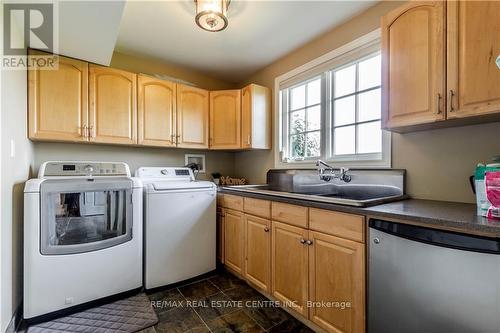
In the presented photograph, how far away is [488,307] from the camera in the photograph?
88cm

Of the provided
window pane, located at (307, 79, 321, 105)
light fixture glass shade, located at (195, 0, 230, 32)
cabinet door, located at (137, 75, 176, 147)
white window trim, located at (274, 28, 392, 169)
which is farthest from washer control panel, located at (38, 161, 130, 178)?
window pane, located at (307, 79, 321, 105)

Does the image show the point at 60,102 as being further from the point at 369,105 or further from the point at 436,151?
the point at 436,151

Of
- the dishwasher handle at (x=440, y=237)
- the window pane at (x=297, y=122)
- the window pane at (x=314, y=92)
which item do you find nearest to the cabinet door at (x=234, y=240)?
the window pane at (x=297, y=122)

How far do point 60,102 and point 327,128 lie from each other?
95.1 inches

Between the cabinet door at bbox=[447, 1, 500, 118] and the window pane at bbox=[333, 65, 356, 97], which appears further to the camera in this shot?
the window pane at bbox=[333, 65, 356, 97]

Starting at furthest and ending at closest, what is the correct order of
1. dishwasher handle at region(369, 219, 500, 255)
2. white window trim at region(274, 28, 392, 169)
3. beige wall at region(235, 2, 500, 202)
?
white window trim at region(274, 28, 392, 169)
beige wall at region(235, 2, 500, 202)
dishwasher handle at region(369, 219, 500, 255)

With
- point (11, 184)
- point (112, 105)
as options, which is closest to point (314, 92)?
point (112, 105)

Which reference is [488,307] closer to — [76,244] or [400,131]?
[400,131]

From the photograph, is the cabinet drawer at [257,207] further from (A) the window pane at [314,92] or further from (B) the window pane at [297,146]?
(A) the window pane at [314,92]

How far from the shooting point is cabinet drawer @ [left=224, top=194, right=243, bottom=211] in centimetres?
220

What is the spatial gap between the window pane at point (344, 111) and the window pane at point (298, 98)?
1.37ft

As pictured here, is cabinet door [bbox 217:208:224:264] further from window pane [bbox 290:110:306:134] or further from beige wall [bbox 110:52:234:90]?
beige wall [bbox 110:52:234:90]

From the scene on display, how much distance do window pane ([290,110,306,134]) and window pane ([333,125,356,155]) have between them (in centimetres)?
43

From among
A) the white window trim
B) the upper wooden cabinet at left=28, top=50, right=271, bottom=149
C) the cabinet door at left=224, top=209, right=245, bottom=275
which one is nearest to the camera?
the white window trim
